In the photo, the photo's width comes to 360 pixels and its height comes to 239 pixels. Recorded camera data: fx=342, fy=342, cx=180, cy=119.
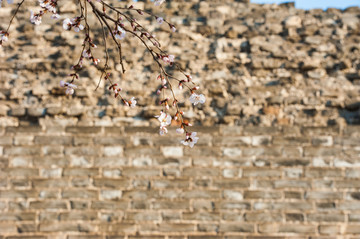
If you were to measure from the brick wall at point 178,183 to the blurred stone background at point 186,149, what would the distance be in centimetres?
1

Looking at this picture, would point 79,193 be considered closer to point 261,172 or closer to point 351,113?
point 261,172

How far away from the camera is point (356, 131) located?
346 centimetres

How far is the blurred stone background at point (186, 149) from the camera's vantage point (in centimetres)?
336

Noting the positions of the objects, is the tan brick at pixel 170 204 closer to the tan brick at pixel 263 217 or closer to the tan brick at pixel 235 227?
the tan brick at pixel 235 227

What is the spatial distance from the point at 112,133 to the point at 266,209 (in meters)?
1.72

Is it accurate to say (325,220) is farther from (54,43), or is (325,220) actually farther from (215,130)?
(54,43)

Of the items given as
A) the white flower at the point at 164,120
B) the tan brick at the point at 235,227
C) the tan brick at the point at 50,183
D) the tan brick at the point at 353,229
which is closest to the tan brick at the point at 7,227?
the tan brick at the point at 50,183

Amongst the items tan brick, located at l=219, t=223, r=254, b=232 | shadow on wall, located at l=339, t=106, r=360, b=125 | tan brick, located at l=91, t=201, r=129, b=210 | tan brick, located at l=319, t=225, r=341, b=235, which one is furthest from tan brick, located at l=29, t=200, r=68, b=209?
shadow on wall, located at l=339, t=106, r=360, b=125

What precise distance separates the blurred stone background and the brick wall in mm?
10

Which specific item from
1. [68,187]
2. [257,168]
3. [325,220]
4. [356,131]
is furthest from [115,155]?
[356,131]

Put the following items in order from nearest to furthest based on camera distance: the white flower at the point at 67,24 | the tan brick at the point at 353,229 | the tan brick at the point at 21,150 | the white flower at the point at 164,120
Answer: the white flower at the point at 67,24 → the white flower at the point at 164,120 → the tan brick at the point at 353,229 → the tan brick at the point at 21,150

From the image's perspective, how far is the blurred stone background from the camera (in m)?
3.36

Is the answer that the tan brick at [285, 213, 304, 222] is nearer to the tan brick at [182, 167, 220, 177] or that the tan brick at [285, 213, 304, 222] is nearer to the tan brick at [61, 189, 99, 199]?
the tan brick at [182, 167, 220, 177]

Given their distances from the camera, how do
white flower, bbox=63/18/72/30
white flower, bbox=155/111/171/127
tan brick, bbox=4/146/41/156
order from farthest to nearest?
tan brick, bbox=4/146/41/156 < white flower, bbox=155/111/171/127 < white flower, bbox=63/18/72/30
